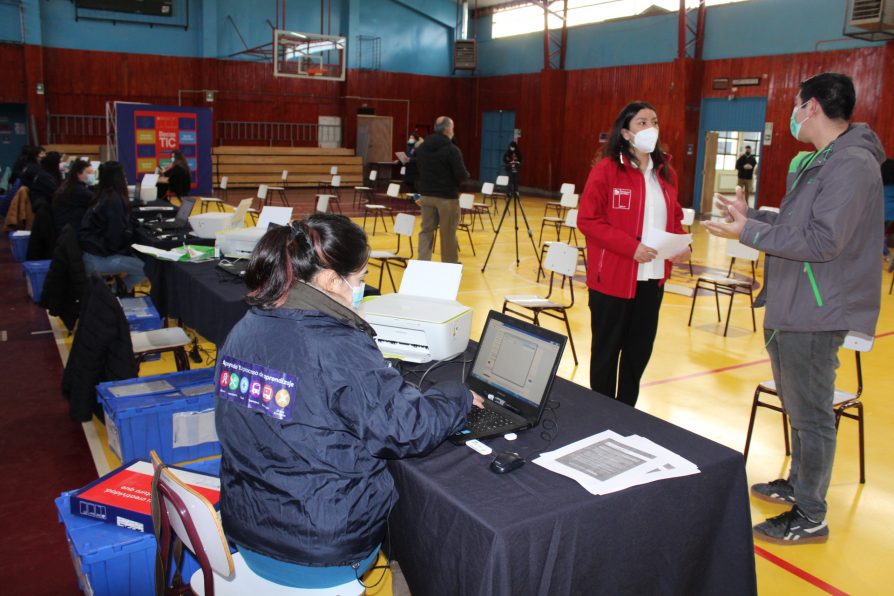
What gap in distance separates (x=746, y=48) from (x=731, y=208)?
12872 mm

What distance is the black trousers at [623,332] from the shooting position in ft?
10.7

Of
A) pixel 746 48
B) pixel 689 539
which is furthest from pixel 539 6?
pixel 689 539

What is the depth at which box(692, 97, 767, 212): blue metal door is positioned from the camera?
13.9 metres

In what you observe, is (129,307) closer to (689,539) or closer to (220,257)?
(220,257)

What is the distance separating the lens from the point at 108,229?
5418 millimetres

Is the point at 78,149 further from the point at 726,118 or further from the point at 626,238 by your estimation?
the point at 626,238

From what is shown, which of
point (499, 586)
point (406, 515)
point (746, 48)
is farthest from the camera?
point (746, 48)

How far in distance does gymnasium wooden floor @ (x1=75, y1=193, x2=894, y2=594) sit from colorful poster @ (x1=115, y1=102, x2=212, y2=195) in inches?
306

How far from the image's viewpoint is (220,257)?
4.89m

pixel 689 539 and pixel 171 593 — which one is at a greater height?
pixel 689 539

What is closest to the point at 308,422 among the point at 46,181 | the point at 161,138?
the point at 46,181

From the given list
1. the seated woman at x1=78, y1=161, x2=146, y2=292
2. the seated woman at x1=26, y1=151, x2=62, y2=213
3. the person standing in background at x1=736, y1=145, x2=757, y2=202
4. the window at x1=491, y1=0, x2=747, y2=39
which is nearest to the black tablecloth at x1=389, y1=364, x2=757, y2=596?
the seated woman at x1=78, y1=161, x2=146, y2=292

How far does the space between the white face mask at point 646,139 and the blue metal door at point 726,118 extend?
1207 cm

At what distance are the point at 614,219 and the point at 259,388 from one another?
80.3 inches
